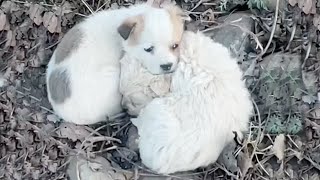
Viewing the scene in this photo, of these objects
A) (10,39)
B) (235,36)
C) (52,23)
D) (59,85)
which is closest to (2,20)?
(10,39)

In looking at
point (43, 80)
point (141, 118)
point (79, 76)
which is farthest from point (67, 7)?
point (141, 118)

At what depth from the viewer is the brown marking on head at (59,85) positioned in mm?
3586

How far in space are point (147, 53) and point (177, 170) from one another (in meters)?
0.64

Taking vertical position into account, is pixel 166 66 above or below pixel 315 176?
above

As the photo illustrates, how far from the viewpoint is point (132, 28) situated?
354 cm

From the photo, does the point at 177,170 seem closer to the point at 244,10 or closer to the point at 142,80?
the point at 142,80

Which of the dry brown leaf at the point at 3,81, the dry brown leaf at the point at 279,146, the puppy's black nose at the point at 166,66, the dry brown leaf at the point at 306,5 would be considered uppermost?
the dry brown leaf at the point at 306,5

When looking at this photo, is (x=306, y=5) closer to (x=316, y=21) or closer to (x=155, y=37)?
(x=316, y=21)

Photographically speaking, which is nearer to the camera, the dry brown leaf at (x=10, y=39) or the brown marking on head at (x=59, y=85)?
the brown marking on head at (x=59, y=85)

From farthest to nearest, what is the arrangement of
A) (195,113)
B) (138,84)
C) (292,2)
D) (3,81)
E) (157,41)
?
(3,81), (292,2), (138,84), (157,41), (195,113)

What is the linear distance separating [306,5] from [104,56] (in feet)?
3.88

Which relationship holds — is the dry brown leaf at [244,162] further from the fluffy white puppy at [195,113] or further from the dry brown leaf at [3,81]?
the dry brown leaf at [3,81]

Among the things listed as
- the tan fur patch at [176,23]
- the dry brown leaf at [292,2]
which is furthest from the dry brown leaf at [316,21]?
the tan fur patch at [176,23]

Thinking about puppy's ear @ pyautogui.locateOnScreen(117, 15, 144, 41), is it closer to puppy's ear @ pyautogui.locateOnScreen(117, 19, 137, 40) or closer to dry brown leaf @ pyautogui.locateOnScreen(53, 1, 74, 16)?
puppy's ear @ pyautogui.locateOnScreen(117, 19, 137, 40)
